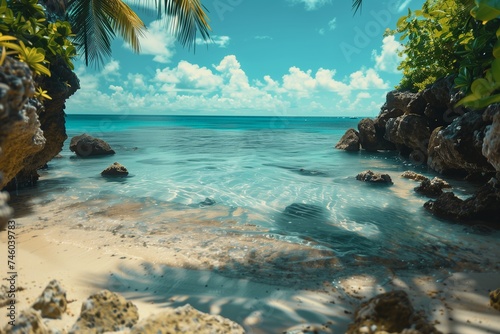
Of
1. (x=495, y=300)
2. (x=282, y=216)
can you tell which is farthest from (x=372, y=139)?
(x=495, y=300)

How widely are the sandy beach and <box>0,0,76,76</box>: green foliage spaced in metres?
2.16

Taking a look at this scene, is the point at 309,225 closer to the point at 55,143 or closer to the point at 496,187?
the point at 496,187

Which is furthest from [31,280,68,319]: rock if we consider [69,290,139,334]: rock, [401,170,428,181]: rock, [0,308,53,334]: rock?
[401,170,428,181]: rock

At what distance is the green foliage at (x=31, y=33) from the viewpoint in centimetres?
280

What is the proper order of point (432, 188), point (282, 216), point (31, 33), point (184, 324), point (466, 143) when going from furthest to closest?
point (432, 188), point (466, 143), point (282, 216), point (31, 33), point (184, 324)

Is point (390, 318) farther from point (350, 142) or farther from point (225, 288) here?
point (350, 142)

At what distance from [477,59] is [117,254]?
20.1ft

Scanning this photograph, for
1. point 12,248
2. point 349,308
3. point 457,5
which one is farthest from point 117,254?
point 457,5

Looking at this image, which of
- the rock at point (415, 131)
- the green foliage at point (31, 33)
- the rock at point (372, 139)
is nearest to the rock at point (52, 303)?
the green foliage at point (31, 33)

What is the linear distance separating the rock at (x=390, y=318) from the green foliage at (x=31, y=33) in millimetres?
3331

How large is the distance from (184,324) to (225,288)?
1.36 metres

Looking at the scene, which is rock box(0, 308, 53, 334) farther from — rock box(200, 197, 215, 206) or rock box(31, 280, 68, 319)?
rock box(200, 197, 215, 206)

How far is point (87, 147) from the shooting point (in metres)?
16.1

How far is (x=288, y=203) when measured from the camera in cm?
768
